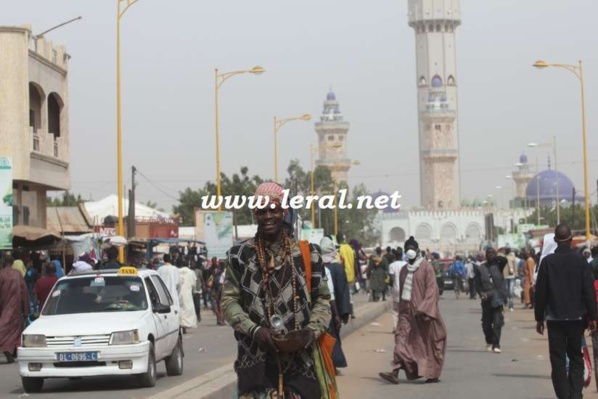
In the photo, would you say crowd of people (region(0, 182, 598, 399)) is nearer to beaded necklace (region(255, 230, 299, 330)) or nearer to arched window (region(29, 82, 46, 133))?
beaded necklace (region(255, 230, 299, 330))

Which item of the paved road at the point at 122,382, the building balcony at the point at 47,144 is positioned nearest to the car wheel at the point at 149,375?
the paved road at the point at 122,382

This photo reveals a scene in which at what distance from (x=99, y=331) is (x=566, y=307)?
4.93 metres

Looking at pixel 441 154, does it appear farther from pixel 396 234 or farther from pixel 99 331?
pixel 99 331

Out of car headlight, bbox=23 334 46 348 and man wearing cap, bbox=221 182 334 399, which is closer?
man wearing cap, bbox=221 182 334 399

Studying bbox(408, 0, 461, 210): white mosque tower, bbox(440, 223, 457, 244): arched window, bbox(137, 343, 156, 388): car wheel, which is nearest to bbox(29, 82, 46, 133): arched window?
bbox(137, 343, 156, 388): car wheel

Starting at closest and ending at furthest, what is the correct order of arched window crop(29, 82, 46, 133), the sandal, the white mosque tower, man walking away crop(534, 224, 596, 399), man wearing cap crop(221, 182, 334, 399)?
man wearing cap crop(221, 182, 334, 399)
man walking away crop(534, 224, 596, 399)
the sandal
arched window crop(29, 82, 46, 133)
the white mosque tower

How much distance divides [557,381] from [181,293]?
1409 cm

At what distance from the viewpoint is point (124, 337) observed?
13.6m

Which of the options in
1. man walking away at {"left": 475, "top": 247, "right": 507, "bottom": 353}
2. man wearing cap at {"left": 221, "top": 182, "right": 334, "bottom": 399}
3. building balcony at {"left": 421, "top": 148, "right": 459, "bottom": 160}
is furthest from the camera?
building balcony at {"left": 421, "top": 148, "right": 459, "bottom": 160}

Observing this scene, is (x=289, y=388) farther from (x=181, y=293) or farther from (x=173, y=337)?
(x=181, y=293)

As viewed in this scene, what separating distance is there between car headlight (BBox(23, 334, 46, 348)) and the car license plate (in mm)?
219

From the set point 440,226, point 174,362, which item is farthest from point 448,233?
point 174,362

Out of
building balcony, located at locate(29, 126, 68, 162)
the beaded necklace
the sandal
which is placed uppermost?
building balcony, located at locate(29, 126, 68, 162)

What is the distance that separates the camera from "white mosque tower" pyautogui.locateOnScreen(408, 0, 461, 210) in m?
172
